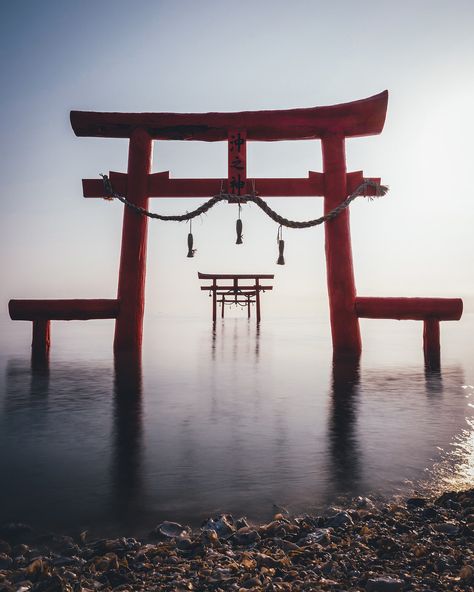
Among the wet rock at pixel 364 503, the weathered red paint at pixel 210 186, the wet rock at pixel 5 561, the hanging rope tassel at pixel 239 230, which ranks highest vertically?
the weathered red paint at pixel 210 186

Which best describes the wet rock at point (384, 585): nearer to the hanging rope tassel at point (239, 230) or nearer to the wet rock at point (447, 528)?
the wet rock at point (447, 528)

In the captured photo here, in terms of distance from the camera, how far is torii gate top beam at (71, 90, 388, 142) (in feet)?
26.7

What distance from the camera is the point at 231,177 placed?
8164 millimetres

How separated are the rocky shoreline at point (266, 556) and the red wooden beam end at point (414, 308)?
19.5 feet

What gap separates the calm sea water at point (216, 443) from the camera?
86.4 inches

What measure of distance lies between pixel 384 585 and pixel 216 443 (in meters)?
1.78

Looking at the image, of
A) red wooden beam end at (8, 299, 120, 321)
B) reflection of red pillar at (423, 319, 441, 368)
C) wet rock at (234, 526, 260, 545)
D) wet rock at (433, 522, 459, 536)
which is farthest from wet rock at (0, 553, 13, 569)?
reflection of red pillar at (423, 319, 441, 368)

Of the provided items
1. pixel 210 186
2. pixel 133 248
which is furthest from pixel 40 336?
pixel 210 186

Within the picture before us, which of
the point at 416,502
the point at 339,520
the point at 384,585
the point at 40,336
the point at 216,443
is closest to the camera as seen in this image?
the point at 384,585

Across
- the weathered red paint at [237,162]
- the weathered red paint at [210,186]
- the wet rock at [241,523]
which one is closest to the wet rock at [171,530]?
the wet rock at [241,523]

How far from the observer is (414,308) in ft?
24.9

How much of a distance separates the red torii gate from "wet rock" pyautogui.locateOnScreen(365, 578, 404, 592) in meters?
6.73

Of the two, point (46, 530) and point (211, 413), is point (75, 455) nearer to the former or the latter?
Result: point (46, 530)

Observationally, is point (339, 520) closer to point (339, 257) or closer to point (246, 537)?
point (246, 537)
